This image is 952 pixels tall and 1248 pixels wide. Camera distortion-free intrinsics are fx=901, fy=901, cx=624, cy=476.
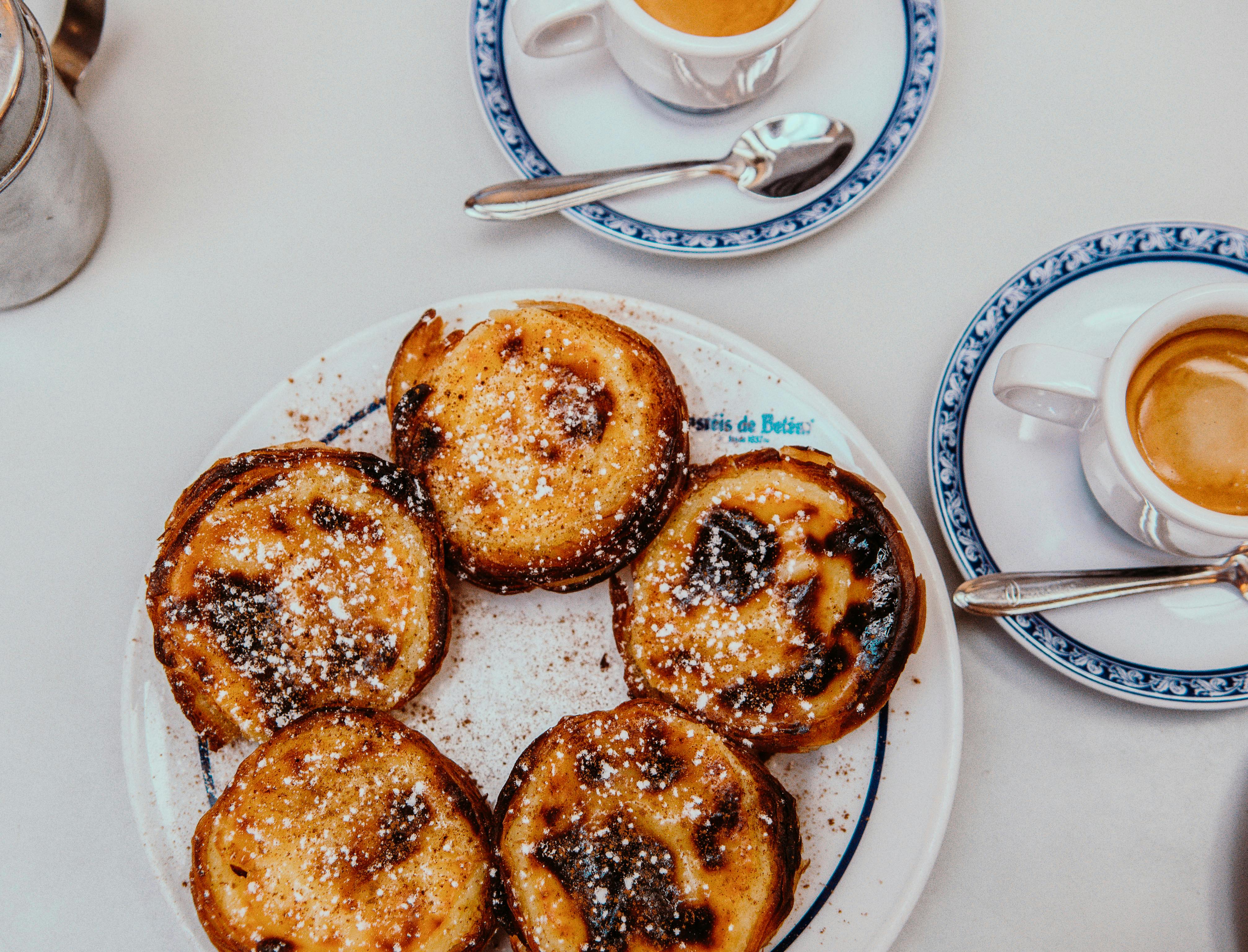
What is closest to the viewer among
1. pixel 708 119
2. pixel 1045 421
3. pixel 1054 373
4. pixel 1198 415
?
pixel 1054 373

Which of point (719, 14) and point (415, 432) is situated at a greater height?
point (719, 14)

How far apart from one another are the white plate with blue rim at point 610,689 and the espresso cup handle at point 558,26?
379mm

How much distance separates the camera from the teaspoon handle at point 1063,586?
1300 mm

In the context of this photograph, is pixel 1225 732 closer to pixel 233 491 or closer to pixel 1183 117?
pixel 1183 117

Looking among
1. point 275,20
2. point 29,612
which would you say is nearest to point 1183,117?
point 275,20

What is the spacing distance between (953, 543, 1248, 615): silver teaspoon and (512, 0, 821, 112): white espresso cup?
842mm

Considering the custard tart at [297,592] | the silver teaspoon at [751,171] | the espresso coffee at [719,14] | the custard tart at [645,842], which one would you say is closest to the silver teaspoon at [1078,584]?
the custard tart at [645,842]

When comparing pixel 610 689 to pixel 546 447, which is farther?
pixel 610 689

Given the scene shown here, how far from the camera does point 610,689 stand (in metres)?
1.43

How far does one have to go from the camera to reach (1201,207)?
157cm

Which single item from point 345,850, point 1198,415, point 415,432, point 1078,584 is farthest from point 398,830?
point 1198,415

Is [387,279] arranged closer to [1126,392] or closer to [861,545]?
[861,545]

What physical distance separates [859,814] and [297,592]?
896mm

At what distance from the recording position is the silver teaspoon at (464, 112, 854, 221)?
1450mm
